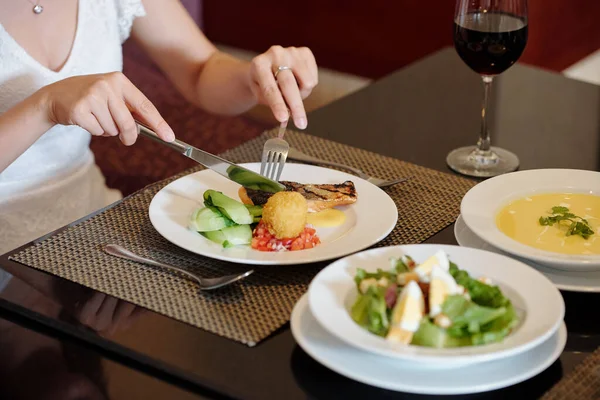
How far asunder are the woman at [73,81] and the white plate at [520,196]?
33cm

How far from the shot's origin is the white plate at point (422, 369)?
76 cm

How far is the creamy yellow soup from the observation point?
993mm

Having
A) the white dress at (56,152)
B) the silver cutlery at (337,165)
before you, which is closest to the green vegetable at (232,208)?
the silver cutlery at (337,165)

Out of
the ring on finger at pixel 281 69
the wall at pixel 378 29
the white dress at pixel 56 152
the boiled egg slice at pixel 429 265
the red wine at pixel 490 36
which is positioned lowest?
the wall at pixel 378 29

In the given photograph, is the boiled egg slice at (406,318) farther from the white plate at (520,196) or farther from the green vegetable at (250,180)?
the green vegetable at (250,180)

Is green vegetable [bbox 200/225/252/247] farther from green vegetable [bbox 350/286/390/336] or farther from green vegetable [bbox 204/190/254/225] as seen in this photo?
green vegetable [bbox 350/286/390/336]

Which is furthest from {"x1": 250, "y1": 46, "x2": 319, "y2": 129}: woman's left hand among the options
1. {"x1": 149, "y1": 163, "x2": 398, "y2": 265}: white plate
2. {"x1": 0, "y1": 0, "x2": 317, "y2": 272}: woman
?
{"x1": 149, "y1": 163, "x2": 398, "y2": 265}: white plate

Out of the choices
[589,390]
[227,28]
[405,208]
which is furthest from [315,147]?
[227,28]

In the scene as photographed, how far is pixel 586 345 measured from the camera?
2.88ft

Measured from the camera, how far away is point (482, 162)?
1.36 m

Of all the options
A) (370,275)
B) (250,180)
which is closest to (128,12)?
(250,180)

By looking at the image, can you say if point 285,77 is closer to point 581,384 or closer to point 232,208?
point 232,208

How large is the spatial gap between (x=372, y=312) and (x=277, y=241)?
0.93 feet

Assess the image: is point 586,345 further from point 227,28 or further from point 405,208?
point 227,28
